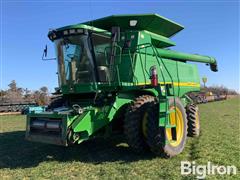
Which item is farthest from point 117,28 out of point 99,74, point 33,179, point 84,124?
point 33,179

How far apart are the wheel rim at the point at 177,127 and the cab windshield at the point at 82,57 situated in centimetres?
186

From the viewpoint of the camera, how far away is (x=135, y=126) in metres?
5.86

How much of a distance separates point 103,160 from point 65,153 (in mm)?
1166

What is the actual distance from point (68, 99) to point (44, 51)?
1.40 m

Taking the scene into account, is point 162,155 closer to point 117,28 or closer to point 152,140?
point 152,140

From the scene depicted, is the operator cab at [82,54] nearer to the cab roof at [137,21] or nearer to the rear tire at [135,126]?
the cab roof at [137,21]

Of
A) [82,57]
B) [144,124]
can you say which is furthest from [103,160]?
[82,57]

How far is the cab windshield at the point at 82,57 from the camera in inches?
259

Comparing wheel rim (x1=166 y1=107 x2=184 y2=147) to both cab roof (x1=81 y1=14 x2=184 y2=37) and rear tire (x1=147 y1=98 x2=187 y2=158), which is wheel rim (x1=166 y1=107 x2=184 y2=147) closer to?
rear tire (x1=147 y1=98 x2=187 y2=158)

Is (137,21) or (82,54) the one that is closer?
(82,54)

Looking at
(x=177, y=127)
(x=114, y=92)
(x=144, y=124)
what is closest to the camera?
(x=144, y=124)

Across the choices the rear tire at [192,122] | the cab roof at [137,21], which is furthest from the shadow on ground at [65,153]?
the cab roof at [137,21]

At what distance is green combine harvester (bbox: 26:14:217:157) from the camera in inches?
226

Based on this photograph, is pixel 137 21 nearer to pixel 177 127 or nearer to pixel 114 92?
pixel 114 92
